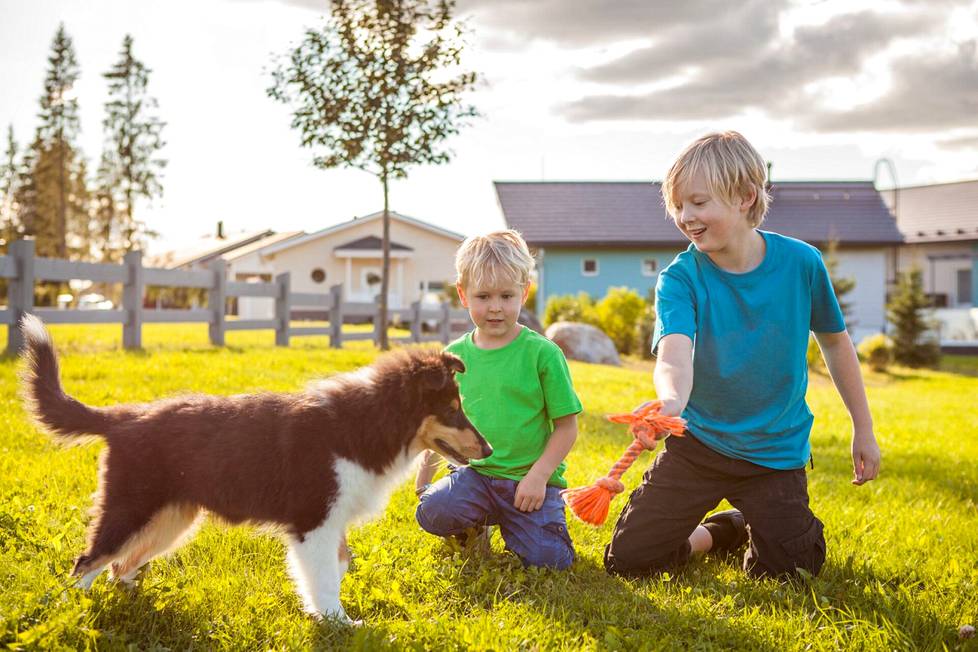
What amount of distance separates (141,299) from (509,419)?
34.6 ft

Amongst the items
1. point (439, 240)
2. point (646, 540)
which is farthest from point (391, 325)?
point (646, 540)

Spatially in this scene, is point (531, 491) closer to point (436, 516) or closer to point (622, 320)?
point (436, 516)

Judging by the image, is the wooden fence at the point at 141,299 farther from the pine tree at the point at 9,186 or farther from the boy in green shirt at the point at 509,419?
the pine tree at the point at 9,186

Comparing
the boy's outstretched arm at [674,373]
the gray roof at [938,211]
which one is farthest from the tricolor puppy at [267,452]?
the gray roof at [938,211]

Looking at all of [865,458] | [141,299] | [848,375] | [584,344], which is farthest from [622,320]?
[865,458]

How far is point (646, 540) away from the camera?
→ 4.32 m

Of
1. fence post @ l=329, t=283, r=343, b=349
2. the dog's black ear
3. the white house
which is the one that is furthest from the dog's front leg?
the white house

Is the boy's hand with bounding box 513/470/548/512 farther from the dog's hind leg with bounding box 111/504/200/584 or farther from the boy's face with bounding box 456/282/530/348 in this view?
the dog's hind leg with bounding box 111/504/200/584

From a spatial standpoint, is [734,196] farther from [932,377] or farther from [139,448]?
[932,377]

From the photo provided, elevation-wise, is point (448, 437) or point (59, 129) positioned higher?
point (59, 129)

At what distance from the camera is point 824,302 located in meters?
4.36

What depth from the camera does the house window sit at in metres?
37.2

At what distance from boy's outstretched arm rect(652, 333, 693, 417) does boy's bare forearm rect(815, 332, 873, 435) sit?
1046 millimetres

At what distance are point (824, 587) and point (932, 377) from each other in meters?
20.1
